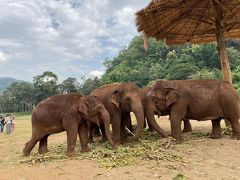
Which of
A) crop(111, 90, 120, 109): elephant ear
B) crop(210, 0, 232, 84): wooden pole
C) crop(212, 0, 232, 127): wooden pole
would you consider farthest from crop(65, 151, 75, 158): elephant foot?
crop(210, 0, 232, 84): wooden pole

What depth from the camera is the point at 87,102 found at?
8.69m

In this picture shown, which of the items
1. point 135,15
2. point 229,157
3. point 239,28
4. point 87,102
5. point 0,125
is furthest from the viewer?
point 0,125

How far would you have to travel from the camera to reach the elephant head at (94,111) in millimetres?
8562

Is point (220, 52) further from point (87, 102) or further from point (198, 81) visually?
point (87, 102)

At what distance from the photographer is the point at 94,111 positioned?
8648mm

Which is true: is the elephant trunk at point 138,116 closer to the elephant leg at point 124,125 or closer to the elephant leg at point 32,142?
the elephant leg at point 124,125

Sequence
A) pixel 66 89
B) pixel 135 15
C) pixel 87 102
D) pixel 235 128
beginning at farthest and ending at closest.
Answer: pixel 66 89, pixel 135 15, pixel 235 128, pixel 87 102

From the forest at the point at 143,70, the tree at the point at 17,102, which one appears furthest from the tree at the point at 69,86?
the tree at the point at 17,102

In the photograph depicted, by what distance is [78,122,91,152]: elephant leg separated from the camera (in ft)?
28.7

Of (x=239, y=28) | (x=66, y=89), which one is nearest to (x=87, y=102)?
(x=239, y=28)

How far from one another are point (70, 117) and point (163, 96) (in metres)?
2.50

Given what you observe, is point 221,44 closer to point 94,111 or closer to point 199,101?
point 199,101

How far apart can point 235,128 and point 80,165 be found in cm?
432

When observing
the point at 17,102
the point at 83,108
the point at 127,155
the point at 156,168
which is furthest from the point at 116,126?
the point at 17,102
